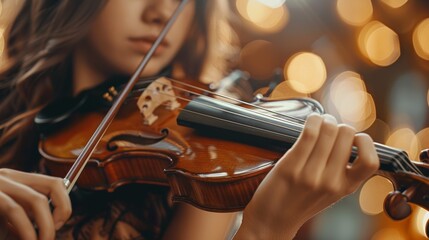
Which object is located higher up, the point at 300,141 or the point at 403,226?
the point at 300,141

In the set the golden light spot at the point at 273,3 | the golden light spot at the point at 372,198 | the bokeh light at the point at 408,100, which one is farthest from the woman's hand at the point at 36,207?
the golden light spot at the point at 372,198

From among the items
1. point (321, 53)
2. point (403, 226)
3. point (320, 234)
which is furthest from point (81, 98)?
point (403, 226)

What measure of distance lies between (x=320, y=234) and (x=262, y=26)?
2.87 ft

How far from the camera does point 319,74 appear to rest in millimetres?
1244

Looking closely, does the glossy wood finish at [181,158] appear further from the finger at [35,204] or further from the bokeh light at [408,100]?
the bokeh light at [408,100]

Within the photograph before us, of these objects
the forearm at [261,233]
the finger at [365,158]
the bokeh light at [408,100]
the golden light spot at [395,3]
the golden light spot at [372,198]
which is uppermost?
the finger at [365,158]

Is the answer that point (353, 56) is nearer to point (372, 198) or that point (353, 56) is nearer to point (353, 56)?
point (353, 56)

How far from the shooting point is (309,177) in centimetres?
46

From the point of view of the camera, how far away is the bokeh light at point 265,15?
1147 millimetres

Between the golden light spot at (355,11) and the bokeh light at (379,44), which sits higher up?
the golden light spot at (355,11)

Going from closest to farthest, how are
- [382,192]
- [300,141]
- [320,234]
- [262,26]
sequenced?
[300,141] → [262,26] → [320,234] → [382,192]

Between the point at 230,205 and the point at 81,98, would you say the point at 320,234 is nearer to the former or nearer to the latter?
the point at 81,98

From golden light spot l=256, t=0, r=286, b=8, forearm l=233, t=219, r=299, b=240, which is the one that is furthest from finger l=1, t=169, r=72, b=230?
golden light spot l=256, t=0, r=286, b=8

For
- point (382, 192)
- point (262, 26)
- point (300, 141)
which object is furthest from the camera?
point (382, 192)
